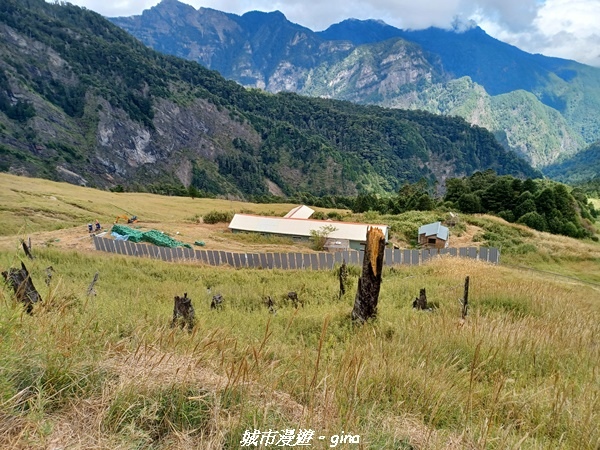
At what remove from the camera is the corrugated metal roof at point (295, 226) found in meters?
37.4

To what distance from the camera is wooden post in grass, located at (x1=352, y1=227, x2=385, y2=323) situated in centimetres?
591

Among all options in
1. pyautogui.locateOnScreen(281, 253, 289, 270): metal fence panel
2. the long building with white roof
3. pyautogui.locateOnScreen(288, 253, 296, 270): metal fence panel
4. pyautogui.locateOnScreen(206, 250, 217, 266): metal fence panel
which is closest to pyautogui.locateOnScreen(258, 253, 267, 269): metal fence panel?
pyautogui.locateOnScreen(281, 253, 289, 270): metal fence panel

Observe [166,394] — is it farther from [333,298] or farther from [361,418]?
[333,298]

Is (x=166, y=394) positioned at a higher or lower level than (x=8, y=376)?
lower

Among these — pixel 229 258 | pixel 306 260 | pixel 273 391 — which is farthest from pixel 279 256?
pixel 273 391

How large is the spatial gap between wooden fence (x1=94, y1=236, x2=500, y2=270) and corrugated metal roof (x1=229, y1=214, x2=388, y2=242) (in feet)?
39.2

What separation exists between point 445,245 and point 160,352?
109 ft

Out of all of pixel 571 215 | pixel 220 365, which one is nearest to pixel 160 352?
pixel 220 365

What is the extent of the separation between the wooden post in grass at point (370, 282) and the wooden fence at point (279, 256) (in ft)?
54.7

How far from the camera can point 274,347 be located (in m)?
3.78

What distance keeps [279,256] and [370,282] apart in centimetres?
1879

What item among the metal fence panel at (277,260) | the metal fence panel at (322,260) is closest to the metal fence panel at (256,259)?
the metal fence panel at (277,260)

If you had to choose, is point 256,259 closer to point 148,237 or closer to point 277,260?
point 277,260

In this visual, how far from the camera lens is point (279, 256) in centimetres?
2452
